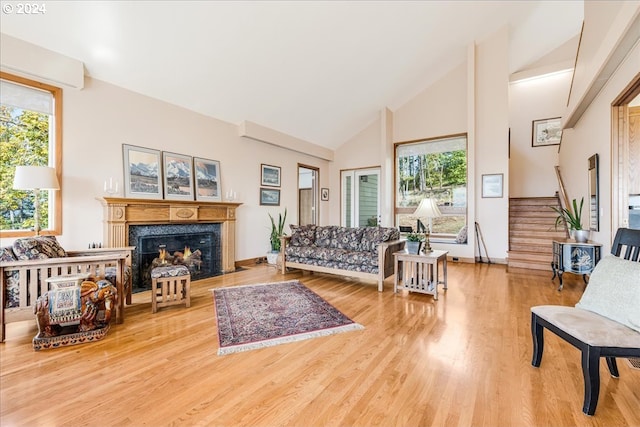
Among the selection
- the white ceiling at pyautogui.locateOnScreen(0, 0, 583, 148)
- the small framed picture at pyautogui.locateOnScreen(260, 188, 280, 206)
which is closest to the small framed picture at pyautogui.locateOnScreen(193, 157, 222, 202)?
the white ceiling at pyautogui.locateOnScreen(0, 0, 583, 148)

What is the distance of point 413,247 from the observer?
3879mm

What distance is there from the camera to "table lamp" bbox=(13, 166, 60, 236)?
2.77m

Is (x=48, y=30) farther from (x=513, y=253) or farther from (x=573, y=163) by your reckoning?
(x=573, y=163)

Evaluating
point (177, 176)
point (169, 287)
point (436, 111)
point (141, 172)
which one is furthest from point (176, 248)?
point (436, 111)

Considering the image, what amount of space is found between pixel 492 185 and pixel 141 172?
21.5ft

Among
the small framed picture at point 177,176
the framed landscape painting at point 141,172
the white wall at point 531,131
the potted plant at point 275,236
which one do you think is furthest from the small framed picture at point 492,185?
the framed landscape painting at point 141,172

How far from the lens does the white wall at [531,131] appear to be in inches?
286

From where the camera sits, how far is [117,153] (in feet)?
12.8

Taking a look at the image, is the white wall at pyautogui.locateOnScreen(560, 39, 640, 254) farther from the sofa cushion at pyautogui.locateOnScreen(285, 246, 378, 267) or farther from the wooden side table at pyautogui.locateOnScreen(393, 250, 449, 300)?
the sofa cushion at pyautogui.locateOnScreen(285, 246, 378, 267)

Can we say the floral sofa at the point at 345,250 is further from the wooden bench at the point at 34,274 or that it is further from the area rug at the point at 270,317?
the wooden bench at the point at 34,274

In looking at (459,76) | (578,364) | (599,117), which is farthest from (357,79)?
(578,364)

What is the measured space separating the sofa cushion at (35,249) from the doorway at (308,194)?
5.16m

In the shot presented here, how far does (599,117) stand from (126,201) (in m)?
6.53

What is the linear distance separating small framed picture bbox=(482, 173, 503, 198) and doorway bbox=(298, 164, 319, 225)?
4.04 meters
